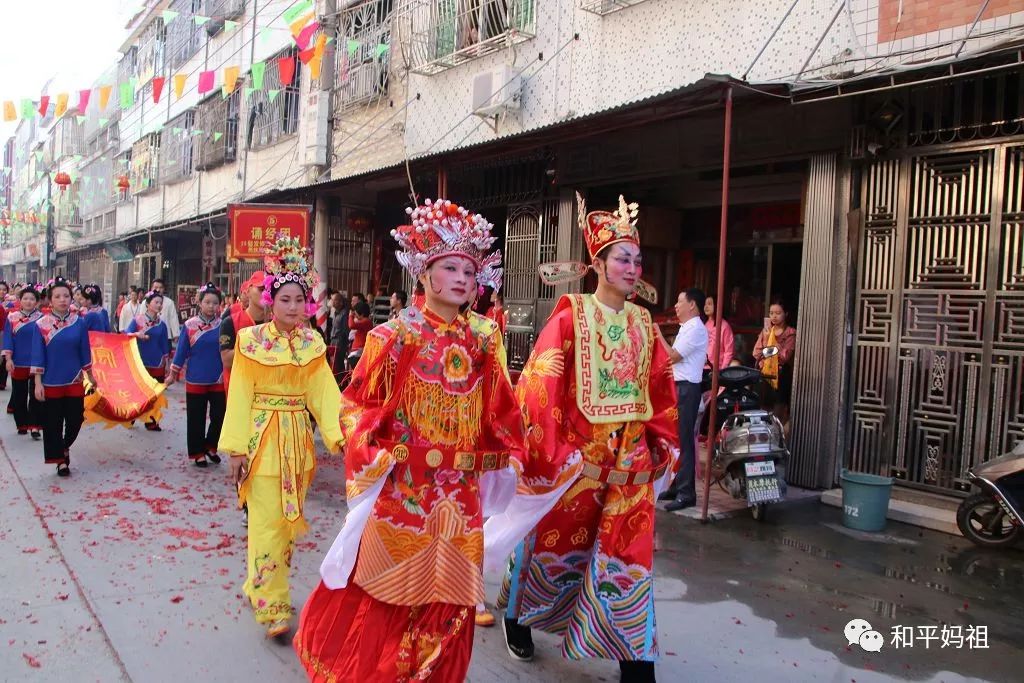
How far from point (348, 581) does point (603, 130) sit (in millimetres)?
5324

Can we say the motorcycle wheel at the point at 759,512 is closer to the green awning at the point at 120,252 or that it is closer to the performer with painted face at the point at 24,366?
the performer with painted face at the point at 24,366

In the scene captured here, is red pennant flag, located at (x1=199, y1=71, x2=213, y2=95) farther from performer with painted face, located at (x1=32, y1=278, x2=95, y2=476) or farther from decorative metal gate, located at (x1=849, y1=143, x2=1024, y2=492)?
decorative metal gate, located at (x1=849, y1=143, x2=1024, y2=492)

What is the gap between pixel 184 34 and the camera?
22062 millimetres

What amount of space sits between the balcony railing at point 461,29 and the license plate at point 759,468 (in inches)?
256

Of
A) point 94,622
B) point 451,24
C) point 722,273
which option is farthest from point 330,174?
point 94,622

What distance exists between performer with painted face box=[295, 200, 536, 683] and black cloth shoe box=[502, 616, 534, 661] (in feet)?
2.21

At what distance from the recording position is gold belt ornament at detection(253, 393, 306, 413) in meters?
4.07

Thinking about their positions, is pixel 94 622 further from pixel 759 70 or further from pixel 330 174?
pixel 330 174

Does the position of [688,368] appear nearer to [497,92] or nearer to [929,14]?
[929,14]

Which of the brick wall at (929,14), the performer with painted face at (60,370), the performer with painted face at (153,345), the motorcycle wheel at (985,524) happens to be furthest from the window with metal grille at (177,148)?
the motorcycle wheel at (985,524)

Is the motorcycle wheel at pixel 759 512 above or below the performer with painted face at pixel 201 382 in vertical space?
below

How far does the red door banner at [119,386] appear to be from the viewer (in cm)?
836

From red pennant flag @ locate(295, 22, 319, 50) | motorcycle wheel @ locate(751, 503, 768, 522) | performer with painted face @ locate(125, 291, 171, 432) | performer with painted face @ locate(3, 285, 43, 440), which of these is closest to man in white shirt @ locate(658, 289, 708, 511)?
motorcycle wheel @ locate(751, 503, 768, 522)

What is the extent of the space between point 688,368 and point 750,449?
0.77 meters
